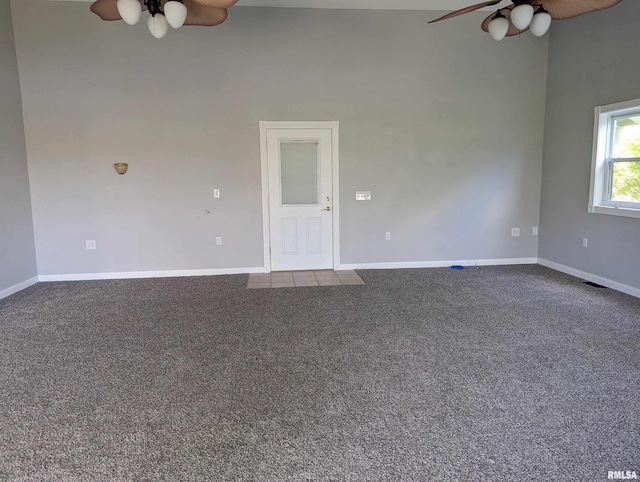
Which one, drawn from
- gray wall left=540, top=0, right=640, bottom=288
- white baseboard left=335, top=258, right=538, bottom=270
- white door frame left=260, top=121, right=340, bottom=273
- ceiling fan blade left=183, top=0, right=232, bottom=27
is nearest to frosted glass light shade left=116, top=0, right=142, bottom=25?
ceiling fan blade left=183, top=0, right=232, bottom=27

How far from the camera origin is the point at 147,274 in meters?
5.38

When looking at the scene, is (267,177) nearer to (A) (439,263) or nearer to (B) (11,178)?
(A) (439,263)

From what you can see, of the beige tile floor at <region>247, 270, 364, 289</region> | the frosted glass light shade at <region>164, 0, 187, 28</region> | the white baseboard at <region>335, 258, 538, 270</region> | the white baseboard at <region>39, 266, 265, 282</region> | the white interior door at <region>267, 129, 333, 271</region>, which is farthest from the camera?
the white baseboard at <region>335, 258, 538, 270</region>

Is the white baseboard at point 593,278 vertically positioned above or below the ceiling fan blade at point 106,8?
below

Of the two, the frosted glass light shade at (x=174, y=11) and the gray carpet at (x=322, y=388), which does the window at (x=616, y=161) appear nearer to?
the gray carpet at (x=322, y=388)

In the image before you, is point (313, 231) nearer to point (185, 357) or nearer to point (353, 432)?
point (185, 357)

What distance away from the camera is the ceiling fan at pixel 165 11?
2682 millimetres

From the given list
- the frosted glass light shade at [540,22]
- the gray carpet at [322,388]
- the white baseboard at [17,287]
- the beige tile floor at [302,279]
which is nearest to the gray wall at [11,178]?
the white baseboard at [17,287]

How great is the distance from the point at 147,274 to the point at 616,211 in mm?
5661

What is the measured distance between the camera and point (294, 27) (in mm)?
5164

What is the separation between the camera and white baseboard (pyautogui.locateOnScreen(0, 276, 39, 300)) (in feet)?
14.8

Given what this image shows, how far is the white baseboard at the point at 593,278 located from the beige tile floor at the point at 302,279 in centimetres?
270

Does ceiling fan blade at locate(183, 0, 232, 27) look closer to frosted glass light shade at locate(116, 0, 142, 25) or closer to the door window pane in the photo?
frosted glass light shade at locate(116, 0, 142, 25)

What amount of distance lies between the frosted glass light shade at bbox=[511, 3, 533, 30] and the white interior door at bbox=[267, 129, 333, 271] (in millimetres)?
2794
